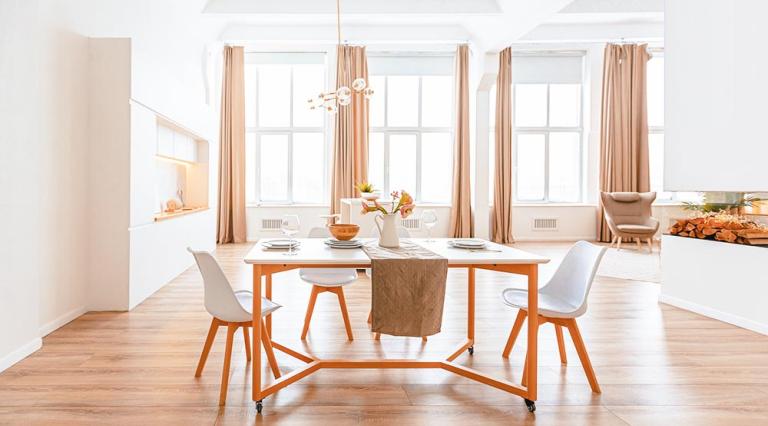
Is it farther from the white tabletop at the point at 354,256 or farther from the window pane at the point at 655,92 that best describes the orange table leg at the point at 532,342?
the window pane at the point at 655,92

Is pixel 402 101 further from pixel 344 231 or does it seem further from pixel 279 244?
pixel 279 244

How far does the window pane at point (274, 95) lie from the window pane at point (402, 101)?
6.13 ft

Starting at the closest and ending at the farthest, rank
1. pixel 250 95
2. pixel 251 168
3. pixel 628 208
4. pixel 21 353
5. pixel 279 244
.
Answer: pixel 279 244 < pixel 21 353 < pixel 628 208 < pixel 250 95 < pixel 251 168

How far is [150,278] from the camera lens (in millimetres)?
4195

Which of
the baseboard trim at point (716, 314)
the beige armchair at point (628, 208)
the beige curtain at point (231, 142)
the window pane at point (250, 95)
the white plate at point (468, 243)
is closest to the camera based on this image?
the white plate at point (468, 243)

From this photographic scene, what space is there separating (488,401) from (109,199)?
3206 millimetres

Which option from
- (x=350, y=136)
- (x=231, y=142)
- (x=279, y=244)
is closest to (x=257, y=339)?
(x=279, y=244)

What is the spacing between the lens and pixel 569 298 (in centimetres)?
251

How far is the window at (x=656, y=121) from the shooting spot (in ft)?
28.5

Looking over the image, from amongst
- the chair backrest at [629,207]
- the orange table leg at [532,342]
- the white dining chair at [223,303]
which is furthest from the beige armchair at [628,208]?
the white dining chair at [223,303]

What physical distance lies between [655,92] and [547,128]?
6.91 ft

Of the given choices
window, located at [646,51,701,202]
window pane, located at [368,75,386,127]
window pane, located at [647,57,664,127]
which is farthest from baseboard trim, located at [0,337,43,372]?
window pane, located at [647,57,664,127]

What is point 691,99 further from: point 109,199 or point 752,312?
point 109,199

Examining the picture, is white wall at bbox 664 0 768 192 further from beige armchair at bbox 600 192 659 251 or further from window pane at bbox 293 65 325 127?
window pane at bbox 293 65 325 127
